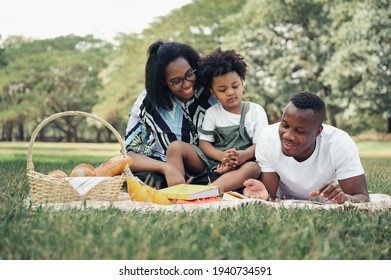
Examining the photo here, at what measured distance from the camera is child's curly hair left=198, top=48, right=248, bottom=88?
4238 millimetres

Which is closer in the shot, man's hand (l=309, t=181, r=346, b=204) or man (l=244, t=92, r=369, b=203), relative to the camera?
man's hand (l=309, t=181, r=346, b=204)

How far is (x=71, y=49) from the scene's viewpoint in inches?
1088

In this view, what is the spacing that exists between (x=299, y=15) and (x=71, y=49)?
13458 mm

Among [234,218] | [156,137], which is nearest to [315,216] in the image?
[234,218]

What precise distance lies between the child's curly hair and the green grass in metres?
1.51

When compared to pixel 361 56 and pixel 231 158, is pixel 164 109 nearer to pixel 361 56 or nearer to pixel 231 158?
pixel 231 158

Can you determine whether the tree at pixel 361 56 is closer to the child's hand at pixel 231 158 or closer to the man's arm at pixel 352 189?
the child's hand at pixel 231 158

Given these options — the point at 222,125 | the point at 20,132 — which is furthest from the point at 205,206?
the point at 20,132

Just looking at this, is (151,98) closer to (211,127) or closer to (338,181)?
(211,127)

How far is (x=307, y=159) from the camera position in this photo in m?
3.71

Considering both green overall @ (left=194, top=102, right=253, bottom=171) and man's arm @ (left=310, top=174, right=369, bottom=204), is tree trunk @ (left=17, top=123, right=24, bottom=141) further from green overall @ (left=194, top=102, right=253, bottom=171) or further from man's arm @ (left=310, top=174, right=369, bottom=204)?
man's arm @ (left=310, top=174, right=369, bottom=204)

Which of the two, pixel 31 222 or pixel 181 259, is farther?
pixel 31 222

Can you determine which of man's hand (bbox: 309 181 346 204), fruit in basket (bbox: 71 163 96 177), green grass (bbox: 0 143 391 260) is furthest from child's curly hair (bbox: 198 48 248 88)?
green grass (bbox: 0 143 391 260)

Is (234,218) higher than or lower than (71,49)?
lower
